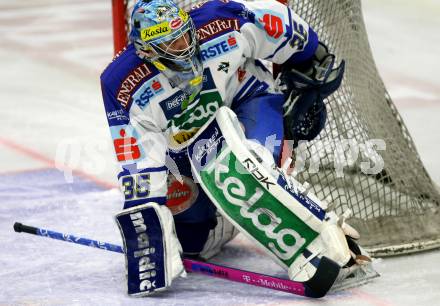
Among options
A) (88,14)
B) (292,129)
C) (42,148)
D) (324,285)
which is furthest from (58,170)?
(88,14)

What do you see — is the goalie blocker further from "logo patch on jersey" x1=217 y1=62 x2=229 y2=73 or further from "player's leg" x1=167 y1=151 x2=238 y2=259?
"player's leg" x1=167 y1=151 x2=238 y2=259

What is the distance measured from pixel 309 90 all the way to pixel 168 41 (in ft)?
2.30

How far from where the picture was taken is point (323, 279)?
3.78m

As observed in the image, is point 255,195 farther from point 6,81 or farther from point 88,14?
point 88,14

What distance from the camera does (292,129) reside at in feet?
14.3

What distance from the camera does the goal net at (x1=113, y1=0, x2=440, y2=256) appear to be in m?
4.59

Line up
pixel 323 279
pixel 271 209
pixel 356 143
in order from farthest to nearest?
1. pixel 356 143
2. pixel 271 209
3. pixel 323 279

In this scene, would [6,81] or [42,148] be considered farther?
[6,81]

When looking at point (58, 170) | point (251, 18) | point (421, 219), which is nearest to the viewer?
point (251, 18)

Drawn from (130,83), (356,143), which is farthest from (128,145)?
(356,143)

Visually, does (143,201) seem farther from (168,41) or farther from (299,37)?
(299,37)

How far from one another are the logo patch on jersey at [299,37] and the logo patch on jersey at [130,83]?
0.60 m

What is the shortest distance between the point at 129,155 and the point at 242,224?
464mm

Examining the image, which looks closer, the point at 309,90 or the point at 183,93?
the point at 183,93
